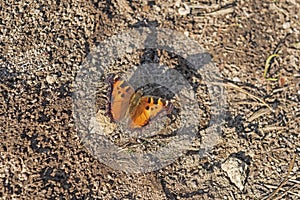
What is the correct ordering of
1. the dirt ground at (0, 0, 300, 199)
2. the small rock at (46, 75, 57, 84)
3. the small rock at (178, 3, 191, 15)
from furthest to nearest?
1. the small rock at (178, 3, 191, 15)
2. the small rock at (46, 75, 57, 84)
3. the dirt ground at (0, 0, 300, 199)

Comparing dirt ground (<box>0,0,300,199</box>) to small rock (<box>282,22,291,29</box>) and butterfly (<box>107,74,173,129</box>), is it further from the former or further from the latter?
butterfly (<box>107,74,173,129</box>)

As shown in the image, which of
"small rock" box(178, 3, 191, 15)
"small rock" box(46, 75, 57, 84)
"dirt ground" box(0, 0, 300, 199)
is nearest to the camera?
"dirt ground" box(0, 0, 300, 199)

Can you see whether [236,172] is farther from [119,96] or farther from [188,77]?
[119,96]

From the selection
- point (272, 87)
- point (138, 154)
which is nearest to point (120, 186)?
point (138, 154)

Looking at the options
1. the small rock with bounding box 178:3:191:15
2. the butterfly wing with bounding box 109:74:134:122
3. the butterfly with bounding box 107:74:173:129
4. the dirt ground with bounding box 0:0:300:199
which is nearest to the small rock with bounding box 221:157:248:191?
the dirt ground with bounding box 0:0:300:199

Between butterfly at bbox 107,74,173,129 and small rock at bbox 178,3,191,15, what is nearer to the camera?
butterfly at bbox 107,74,173,129

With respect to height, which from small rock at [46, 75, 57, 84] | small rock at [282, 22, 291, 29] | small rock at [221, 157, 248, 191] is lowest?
small rock at [221, 157, 248, 191]

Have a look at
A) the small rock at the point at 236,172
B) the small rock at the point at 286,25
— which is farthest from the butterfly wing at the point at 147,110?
the small rock at the point at 286,25

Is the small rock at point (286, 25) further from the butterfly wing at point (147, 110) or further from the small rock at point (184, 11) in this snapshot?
the butterfly wing at point (147, 110)

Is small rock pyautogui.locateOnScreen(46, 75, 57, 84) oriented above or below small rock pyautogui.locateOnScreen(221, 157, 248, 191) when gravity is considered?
above
